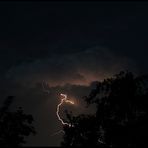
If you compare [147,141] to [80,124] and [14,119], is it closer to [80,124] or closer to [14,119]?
[80,124]

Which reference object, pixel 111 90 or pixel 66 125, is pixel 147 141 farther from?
pixel 66 125

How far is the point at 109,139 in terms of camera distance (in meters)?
30.2

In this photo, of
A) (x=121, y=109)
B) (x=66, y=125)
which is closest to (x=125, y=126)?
(x=121, y=109)

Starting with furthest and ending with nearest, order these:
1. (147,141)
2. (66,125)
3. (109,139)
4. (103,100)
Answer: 1. (66,125)
2. (103,100)
3. (109,139)
4. (147,141)

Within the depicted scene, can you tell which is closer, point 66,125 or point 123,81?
point 123,81

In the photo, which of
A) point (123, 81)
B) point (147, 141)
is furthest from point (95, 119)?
point (147, 141)

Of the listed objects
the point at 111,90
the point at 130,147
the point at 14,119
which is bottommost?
the point at 130,147

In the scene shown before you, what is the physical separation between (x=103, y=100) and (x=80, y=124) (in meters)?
3.16

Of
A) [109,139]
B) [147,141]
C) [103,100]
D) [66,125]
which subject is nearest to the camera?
[147,141]

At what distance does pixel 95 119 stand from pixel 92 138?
4.51 ft

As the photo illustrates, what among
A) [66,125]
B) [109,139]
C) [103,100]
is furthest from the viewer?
[66,125]

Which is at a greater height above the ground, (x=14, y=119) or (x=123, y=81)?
(x=123, y=81)

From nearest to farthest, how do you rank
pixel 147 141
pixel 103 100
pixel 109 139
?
pixel 147 141 < pixel 109 139 < pixel 103 100

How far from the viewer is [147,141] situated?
27.9 m
